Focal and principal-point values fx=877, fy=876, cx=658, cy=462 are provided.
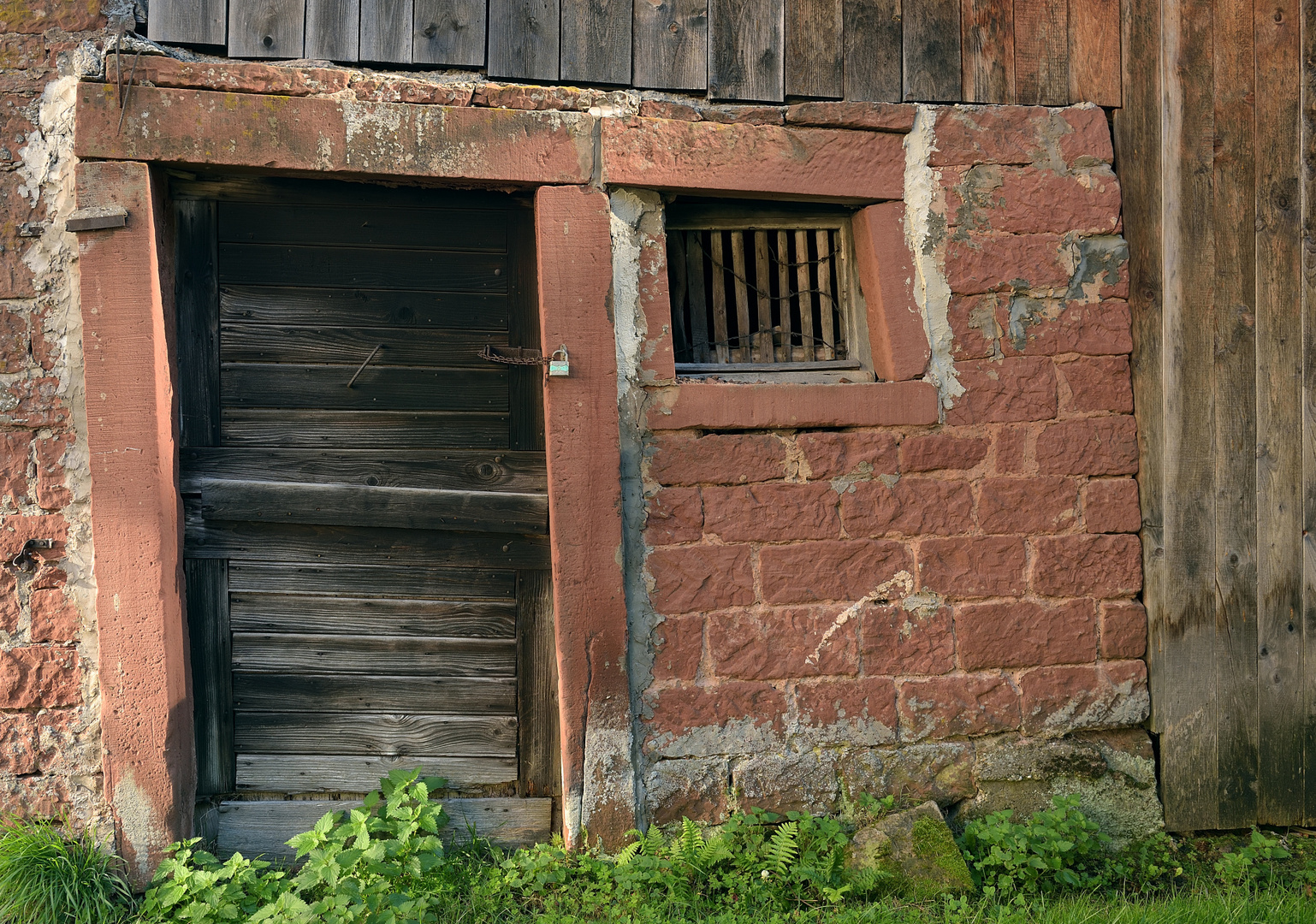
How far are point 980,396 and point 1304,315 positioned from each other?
134 centimetres

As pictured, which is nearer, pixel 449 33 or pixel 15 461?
pixel 15 461

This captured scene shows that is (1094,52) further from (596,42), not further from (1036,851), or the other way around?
(1036,851)

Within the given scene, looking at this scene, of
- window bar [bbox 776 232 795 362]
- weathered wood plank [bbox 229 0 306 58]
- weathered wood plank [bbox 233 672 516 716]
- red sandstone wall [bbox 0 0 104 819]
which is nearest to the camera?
red sandstone wall [bbox 0 0 104 819]

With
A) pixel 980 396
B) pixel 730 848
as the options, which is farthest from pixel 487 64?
pixel 730 848

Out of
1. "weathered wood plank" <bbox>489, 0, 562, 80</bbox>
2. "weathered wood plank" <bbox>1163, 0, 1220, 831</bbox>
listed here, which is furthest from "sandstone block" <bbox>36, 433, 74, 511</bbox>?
"weathered wood plank" <bbox>1163, 0, 1220, 831</bbox>

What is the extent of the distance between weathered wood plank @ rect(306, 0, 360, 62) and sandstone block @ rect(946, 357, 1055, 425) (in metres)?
2.40

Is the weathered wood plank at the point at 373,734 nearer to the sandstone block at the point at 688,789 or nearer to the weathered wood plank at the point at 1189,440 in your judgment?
the sandstone block at the point at 688,789

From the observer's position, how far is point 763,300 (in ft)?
10.9

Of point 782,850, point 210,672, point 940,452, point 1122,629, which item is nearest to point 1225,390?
point 1122,629

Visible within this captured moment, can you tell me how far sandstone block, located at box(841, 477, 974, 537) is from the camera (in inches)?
124

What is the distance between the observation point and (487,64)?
3.02 meters

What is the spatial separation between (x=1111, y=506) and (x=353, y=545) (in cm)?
280

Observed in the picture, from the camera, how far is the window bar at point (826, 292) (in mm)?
3373

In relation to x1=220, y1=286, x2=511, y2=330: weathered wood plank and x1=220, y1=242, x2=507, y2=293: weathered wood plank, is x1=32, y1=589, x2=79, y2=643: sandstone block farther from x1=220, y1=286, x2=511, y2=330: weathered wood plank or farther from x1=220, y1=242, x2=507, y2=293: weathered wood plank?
x1=220, y1=242, x2=507, y2=293: weathered wood plank
